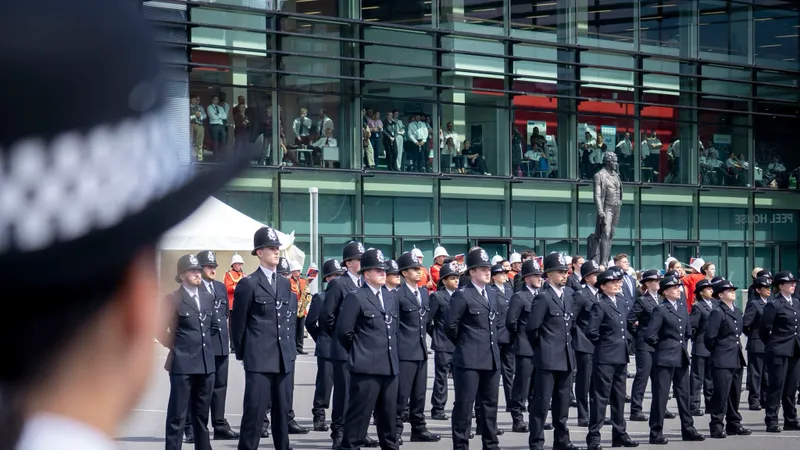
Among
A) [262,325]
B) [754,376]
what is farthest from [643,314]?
[262,325]

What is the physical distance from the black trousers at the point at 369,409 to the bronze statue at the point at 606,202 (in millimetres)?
14501

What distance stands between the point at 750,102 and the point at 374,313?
1037 inches

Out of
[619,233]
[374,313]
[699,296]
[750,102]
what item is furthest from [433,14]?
[374,313]

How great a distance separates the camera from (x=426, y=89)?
29672mm

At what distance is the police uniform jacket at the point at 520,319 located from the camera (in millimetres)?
14195

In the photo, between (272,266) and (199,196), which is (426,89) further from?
(199,196)

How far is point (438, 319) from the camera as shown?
15578 mm

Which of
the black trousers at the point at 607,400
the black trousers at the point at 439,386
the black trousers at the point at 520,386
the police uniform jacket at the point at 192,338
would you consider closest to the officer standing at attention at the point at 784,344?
the black trousers at the point at 607,400

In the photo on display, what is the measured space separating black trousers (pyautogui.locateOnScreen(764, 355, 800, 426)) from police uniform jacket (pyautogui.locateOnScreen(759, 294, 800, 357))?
0.34ft

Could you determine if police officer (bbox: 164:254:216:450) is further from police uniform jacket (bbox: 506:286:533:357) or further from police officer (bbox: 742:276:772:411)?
police officer (bbox: 742:276:772:411)

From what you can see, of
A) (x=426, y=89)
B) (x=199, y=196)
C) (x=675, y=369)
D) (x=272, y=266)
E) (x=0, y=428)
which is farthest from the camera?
(x=426, y=89)

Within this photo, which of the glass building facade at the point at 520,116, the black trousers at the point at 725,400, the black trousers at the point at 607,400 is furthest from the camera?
the glass building facade at the point at 520,116

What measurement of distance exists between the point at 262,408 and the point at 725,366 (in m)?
5.94

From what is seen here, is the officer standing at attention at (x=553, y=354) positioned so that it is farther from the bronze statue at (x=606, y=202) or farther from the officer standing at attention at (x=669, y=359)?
the bronze statue at (x=606, y=202)
